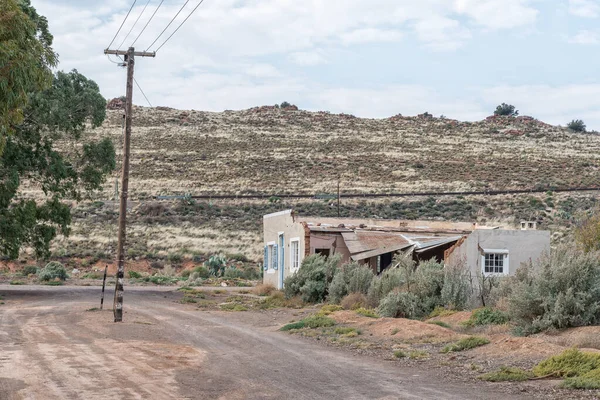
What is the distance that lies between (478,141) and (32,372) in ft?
259

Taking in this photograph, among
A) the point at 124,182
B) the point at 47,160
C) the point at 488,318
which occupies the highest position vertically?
the point at 47,160

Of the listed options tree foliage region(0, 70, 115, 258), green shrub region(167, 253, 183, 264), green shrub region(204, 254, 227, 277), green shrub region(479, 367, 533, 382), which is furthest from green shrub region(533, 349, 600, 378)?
green shrub region(167, 253, 183, 264)

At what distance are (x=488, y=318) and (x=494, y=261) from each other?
8.72 meters

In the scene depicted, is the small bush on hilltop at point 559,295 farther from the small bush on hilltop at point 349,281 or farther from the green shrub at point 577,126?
the green shrub at point 577,126

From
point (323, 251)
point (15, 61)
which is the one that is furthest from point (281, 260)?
point (15, 61)

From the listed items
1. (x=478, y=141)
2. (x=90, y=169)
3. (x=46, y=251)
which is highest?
(x=478, y=141)

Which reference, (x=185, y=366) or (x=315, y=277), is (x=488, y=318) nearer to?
(x=185, y=366)

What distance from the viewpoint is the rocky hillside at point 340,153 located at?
232 ft

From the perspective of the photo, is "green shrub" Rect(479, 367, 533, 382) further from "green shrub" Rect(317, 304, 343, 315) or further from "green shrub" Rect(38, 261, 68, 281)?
"green shrub" Rect(38, 261, 68, 281)

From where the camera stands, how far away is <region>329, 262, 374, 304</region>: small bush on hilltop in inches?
1064

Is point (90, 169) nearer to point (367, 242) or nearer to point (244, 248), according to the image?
point (367, 242)

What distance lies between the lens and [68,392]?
37.7 feet

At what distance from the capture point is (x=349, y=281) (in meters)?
27.7

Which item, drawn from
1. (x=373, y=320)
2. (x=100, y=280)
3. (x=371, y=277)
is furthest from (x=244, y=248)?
(x=373, y=320)
